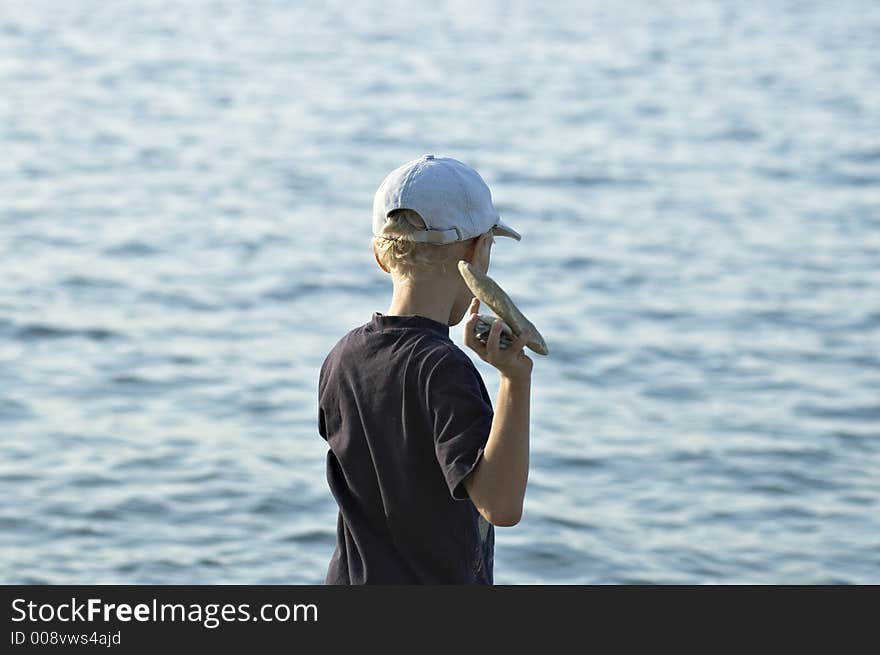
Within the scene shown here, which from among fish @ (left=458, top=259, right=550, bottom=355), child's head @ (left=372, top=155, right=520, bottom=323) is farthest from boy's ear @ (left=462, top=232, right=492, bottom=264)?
fish @ (left=458, top=259, right=550, bottom=355)

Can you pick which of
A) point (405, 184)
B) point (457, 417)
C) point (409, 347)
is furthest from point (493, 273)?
point (457, 417)

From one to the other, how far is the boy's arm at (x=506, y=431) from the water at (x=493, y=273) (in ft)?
13.7

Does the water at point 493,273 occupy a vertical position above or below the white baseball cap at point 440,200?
above

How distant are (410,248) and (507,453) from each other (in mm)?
478

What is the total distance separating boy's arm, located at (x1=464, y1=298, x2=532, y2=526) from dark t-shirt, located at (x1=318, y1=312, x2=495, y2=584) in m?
0.03

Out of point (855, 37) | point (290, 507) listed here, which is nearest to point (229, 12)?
point (855, 37)

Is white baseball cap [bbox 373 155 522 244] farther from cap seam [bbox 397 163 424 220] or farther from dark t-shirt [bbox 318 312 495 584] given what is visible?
dark t-shirt [bbox 318 312 495 584]

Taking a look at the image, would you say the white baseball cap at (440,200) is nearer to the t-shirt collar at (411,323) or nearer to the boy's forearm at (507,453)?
the t-shirt collar at (411,323)

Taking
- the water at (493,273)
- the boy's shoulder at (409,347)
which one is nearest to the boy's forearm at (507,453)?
the boy's shoulder at (409,347)

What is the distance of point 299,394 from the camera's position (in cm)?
877

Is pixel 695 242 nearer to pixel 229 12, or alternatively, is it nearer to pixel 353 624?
pixel 353 624

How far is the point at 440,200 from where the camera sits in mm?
3029

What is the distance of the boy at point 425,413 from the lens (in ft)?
9.23

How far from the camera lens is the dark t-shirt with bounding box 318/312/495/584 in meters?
2.85
